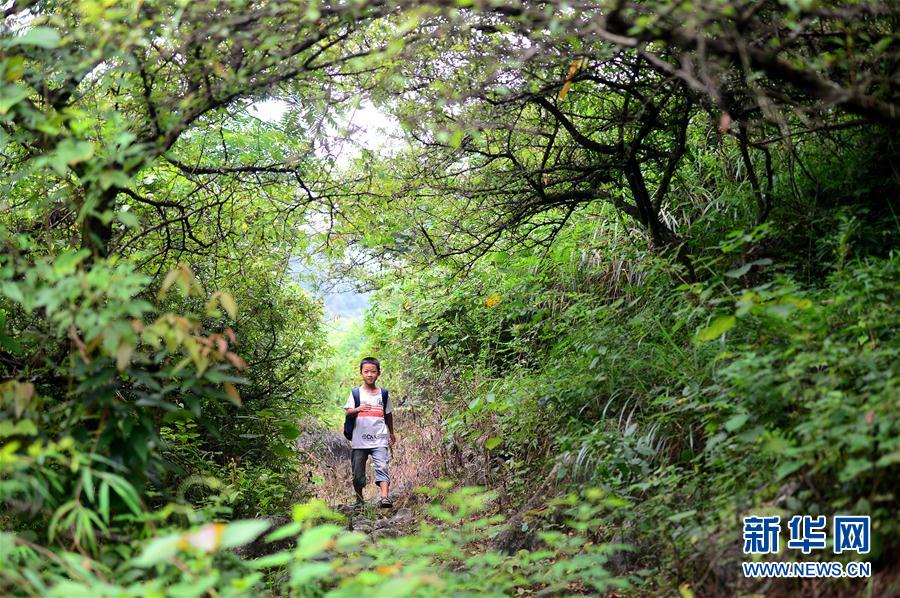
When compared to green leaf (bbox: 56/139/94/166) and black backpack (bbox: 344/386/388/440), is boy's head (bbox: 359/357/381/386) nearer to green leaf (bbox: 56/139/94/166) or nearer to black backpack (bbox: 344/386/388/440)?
black backpack (bbox: 344/386/388/440)

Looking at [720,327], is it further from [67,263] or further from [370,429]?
[370,429]

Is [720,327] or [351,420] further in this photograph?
[351,420]

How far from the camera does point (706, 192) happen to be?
241 inches

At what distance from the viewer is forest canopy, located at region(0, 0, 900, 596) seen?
2783mm

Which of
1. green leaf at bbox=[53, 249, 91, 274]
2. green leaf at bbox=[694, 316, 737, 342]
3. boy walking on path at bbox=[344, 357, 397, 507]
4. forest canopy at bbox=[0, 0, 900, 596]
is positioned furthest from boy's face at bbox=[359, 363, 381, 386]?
green leaf at bbox=[53, 249, 91, 274]

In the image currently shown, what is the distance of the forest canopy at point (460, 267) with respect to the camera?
278 cm

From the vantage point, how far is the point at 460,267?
601 cm

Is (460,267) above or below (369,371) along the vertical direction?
above

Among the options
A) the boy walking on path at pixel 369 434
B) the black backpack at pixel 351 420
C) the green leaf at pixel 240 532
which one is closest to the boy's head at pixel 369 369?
the boy walking on path at pixel 369 434

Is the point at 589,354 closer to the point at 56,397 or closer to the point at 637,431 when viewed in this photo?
the point at 637,431

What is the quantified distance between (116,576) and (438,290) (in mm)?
6639

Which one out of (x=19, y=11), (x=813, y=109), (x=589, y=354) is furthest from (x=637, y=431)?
(x=19, y=11)

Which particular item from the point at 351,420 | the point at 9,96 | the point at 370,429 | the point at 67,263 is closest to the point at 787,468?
the point at 67,263

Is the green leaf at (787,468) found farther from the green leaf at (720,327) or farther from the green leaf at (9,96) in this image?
the green leaf at (9,96)
